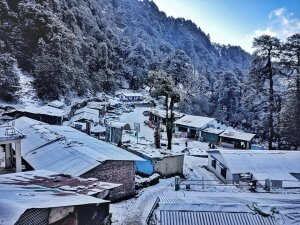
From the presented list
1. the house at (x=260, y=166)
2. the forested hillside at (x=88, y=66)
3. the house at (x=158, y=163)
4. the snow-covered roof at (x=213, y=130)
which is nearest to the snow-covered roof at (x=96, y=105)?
the forested hillside at (x=88, y=66)

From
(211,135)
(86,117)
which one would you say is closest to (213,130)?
(211,135)

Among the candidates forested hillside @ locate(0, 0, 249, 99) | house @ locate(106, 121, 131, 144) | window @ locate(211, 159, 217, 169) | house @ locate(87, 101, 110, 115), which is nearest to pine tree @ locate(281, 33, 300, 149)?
window @ locate(211, 159, 217, 169)

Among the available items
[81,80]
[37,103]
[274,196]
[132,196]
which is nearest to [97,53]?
[81,80]

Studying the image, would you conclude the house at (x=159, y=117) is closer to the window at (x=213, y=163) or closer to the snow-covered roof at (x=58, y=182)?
the window at (x=213, y=163)

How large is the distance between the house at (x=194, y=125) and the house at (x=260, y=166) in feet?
56.5

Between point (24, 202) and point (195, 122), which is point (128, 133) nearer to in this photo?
point (195, 122)

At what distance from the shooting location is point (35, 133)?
23.5 m

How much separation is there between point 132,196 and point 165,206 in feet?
26.7

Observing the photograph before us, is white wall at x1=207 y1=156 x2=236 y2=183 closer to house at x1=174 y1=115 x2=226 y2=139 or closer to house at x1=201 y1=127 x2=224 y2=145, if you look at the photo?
house at x1=201 y1=127 x2=224 y2=145

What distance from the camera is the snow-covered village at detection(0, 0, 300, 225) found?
10398 millimetres

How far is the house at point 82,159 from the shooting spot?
16.3m

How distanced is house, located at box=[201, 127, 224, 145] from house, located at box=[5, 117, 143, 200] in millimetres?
23969

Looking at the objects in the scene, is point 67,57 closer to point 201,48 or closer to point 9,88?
point 9,88

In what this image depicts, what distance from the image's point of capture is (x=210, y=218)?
1029 centimetres
